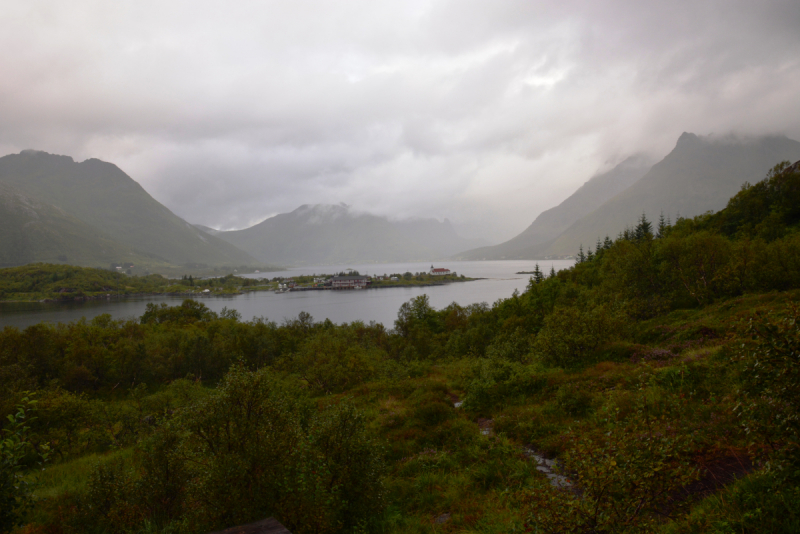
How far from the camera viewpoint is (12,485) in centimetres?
419

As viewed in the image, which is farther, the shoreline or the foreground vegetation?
the shoreline

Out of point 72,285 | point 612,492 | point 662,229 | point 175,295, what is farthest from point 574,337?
point 72,285

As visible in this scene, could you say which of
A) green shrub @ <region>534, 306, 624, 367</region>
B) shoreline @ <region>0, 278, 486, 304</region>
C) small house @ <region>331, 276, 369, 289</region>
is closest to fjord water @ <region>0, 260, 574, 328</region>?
shoreline @ <region>0, 278, 486, 304</region>

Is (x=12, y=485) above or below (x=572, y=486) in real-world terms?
above

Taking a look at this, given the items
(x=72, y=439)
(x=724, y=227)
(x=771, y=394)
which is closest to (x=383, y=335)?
(x=72, y=439)

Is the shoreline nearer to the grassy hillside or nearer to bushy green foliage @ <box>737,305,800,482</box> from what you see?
the grassy hillside

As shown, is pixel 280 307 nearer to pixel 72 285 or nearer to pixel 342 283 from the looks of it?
pixel 342 283

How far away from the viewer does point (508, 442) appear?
10.3m

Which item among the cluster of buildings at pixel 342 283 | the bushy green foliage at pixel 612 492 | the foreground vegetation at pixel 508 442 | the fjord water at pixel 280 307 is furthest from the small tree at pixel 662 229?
the cluster of buildings at pixel 342 283

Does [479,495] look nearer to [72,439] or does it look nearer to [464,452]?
[464,452]

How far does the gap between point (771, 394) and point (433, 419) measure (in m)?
10.9

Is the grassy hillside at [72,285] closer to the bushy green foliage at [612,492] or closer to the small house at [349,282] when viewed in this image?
the small house at [349,282]

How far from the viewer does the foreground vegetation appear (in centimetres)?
386

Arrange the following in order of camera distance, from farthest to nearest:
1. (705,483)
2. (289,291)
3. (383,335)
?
(289,291), (383,335), (705,483)
